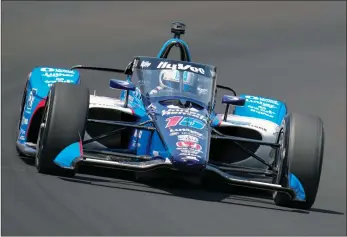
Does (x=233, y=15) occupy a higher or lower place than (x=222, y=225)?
higher

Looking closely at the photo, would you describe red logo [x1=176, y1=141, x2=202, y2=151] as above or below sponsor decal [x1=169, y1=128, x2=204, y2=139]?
below

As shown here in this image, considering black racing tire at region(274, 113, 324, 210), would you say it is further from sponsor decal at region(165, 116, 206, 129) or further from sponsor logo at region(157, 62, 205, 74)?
sponsor logo at region(157, 62, 205, 74)

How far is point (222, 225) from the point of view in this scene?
1216 centimetres

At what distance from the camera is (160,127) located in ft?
44.5

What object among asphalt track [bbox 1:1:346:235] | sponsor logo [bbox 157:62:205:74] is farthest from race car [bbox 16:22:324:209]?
asphalt track [bbox 1:1:346:235]

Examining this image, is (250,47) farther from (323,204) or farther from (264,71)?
(323,204)

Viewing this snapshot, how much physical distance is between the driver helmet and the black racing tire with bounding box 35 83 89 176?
5.15 feet

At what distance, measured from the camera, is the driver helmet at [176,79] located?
14.9 meters

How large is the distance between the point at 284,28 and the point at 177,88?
14307mm

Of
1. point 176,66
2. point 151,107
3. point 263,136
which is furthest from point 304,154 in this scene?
point 176,66

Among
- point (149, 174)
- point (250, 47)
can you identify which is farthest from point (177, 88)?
point (250, 47)

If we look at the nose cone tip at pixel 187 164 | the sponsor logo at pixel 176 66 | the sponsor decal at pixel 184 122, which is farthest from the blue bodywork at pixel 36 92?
the nose cone tip at pixel 187 164

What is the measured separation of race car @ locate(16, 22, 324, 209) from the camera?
13234 millimetres

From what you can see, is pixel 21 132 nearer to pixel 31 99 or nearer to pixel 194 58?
pixel 31 99
